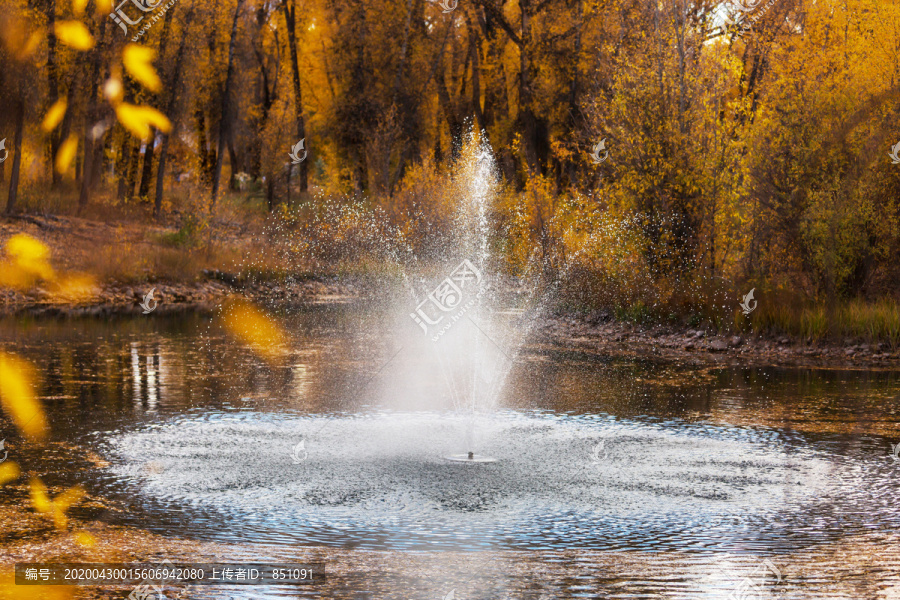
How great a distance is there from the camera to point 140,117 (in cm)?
4659

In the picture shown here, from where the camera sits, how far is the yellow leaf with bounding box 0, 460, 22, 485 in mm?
11148

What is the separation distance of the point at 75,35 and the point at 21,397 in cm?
3022

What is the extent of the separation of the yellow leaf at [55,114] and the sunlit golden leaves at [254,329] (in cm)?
1339

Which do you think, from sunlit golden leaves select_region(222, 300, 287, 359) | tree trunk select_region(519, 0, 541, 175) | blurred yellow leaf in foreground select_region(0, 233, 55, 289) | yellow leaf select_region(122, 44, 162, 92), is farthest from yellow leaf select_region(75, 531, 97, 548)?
yellow leaf select_region(122, 44, 162, 92)

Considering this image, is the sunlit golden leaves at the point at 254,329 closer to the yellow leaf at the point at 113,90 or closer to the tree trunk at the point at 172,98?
the tree trunk at the point at 172,98

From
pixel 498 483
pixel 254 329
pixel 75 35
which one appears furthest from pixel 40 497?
pixel 75 35

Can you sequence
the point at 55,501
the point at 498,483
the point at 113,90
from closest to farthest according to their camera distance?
the point at 55,501 < the point at 498,483 < the point at 113,90

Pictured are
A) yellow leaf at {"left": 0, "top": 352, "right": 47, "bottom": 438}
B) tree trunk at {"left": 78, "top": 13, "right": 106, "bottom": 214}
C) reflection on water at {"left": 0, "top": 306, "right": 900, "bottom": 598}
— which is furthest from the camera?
tree trunk at {"left": 78, "top": 13, "right": 106, "bottom": 214}

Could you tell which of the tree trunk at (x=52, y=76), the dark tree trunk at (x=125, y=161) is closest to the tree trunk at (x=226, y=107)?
the dark tree trunk at (x=125, y=161)

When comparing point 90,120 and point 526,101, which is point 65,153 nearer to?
point 90,120

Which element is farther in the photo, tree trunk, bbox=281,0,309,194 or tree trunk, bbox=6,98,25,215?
tree trunk, bbox=281,0,309,194
